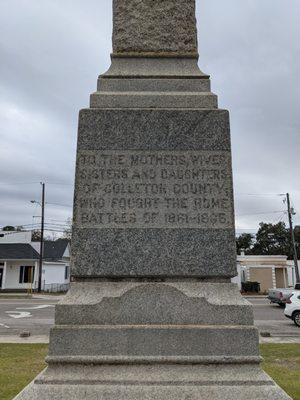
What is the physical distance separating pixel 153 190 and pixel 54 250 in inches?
1890

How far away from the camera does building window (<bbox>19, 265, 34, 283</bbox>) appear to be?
1801 inches

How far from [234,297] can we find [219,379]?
694 mm

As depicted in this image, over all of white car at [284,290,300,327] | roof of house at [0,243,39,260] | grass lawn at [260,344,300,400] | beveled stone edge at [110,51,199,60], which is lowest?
grass lawn at [260,344,300,400]

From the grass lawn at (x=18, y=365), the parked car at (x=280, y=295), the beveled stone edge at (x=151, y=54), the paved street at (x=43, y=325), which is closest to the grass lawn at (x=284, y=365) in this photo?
the paved street at (x=43, y=325)

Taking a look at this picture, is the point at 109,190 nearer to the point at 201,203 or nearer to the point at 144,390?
the point at 201,203

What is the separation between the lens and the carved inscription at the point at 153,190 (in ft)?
13.3

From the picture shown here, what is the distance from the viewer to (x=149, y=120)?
4.28 m

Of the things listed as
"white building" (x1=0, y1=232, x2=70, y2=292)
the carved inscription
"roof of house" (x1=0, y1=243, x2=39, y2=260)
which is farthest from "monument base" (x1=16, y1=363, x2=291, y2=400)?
"roof of house" (x1=0, y1=243, x2=39, y2=260)

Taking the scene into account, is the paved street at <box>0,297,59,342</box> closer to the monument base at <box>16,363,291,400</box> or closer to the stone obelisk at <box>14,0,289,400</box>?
the stone obelisk at <box>14,0,289,400</box>

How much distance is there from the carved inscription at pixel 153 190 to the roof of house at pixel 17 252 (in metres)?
43.3

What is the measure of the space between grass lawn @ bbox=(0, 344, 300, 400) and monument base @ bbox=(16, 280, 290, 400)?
100 inches

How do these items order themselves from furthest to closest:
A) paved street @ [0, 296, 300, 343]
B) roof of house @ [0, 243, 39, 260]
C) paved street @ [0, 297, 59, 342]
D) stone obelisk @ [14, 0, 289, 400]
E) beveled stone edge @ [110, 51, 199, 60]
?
1. roof of house @ [0, 243, 39, 260]
2. paved street @ [0, 297, 59, 342]
3. paved street @ [0, 296, 300, 343]
4. beveled stone edge @ [110, 51, 199, 60]
5. stone obelisk @ [14, 0, 289, 400]

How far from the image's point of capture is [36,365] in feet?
26.5

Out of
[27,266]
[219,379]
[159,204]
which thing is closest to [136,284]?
→ [159,204]
